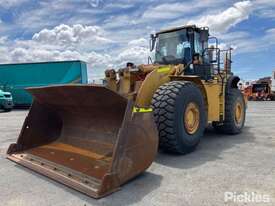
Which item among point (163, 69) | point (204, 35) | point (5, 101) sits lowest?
point (5, 101)

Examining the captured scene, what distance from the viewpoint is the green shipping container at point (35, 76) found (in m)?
17.2

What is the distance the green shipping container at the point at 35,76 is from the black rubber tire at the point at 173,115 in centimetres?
1269

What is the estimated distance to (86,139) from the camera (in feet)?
16.2

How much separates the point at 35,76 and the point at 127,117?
15.4 metres

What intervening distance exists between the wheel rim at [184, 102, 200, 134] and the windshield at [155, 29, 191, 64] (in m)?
1.31

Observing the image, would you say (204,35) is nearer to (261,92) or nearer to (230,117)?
(230,117)

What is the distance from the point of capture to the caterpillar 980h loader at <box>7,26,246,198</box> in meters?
3.67

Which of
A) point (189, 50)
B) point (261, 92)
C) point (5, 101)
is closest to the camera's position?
point (189, 50)

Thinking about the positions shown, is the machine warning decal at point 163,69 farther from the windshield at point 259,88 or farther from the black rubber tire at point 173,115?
the windshield at point 259,88

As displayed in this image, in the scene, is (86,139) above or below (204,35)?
below

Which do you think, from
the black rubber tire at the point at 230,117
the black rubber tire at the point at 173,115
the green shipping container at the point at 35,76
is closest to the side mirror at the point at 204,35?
the black rubber tire at the point at 230,117

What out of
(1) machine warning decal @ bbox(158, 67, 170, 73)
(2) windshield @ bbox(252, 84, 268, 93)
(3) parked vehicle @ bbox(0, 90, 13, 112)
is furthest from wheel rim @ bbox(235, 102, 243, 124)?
(2) windshield @ bbox(252, 84, 268, 93)

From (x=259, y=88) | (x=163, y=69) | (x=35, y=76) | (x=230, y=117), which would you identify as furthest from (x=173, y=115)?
(x=259, y=88)

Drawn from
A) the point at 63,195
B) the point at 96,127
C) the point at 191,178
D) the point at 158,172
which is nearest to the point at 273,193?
the point at 191,178
